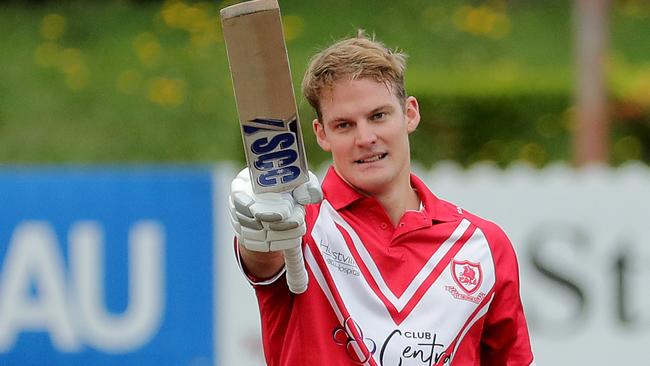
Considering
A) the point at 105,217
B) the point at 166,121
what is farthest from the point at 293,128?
the point at 166,121

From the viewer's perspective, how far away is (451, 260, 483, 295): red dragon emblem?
326 centimetres

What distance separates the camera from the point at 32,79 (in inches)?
425

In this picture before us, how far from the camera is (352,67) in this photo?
3131mm

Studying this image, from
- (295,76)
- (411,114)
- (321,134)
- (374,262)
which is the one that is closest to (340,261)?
(374,262)

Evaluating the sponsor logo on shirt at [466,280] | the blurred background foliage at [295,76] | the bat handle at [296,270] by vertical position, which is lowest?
the sponsor logo on shirt at [466,280]

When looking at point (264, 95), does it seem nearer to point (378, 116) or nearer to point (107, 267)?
point (378, 116)

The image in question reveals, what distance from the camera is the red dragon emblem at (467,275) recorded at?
3258 mm

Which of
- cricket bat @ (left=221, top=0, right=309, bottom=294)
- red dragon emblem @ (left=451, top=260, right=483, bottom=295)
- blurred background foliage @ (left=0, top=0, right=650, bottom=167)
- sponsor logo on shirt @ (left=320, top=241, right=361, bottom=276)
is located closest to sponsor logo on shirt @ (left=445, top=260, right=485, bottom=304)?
red dragon emblem @ (left=451, top=260, right=483, bottom=295)

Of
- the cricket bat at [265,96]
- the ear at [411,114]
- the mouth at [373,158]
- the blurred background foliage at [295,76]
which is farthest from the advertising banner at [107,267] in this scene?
the cricket bat at [265,96]

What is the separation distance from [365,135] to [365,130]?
0.02 m

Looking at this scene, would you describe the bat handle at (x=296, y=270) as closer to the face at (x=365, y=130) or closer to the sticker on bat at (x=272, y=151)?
the sticker on bat at (x=272, y=151)

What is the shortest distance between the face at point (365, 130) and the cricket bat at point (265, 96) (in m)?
0.25

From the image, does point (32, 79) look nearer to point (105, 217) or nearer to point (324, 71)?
point (105, 217)

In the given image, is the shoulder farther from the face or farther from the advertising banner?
the advertising banner
